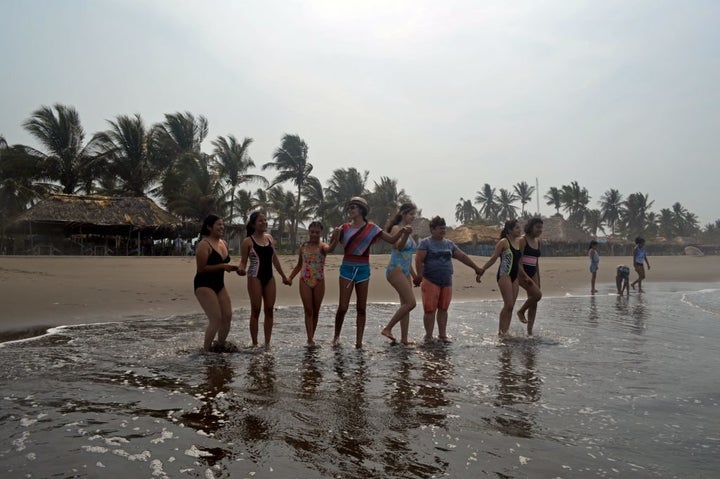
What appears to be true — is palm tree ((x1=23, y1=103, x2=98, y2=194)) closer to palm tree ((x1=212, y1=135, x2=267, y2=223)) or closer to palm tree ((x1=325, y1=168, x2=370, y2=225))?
palm tree ((x1=212, y1=135, x2=267, y2=223))

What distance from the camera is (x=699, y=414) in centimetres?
348

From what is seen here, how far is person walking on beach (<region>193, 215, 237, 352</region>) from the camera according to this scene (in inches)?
215

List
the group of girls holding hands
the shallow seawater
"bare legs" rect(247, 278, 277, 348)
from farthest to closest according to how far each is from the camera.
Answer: "bare legs" rect(247, 278, 277, 348), the group of girls holding hands, the shallow seawater

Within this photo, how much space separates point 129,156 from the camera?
3650 centimetres

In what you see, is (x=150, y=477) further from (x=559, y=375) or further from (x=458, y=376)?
(x=559, y=375)

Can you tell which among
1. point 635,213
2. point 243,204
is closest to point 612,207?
point 635,213

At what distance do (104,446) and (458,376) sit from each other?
9.62 ft

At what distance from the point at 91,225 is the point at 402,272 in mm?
27403

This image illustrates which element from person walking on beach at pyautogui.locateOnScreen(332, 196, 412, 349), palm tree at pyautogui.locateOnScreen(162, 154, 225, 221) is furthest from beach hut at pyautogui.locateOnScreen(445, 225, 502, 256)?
person walking on beach at pyautogui.locateOnScreen(332, 196, 412, 349)

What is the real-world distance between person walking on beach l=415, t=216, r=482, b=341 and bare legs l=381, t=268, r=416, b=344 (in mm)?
382

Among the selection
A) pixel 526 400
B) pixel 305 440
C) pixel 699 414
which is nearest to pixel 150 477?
pixel 305 440

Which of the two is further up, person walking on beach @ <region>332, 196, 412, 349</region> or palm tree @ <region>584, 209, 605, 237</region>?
palm tree @ <region>584, 209, 605, 237</region>

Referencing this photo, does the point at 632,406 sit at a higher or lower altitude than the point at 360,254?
lower

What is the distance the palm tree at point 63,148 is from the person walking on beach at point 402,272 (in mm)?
35344
